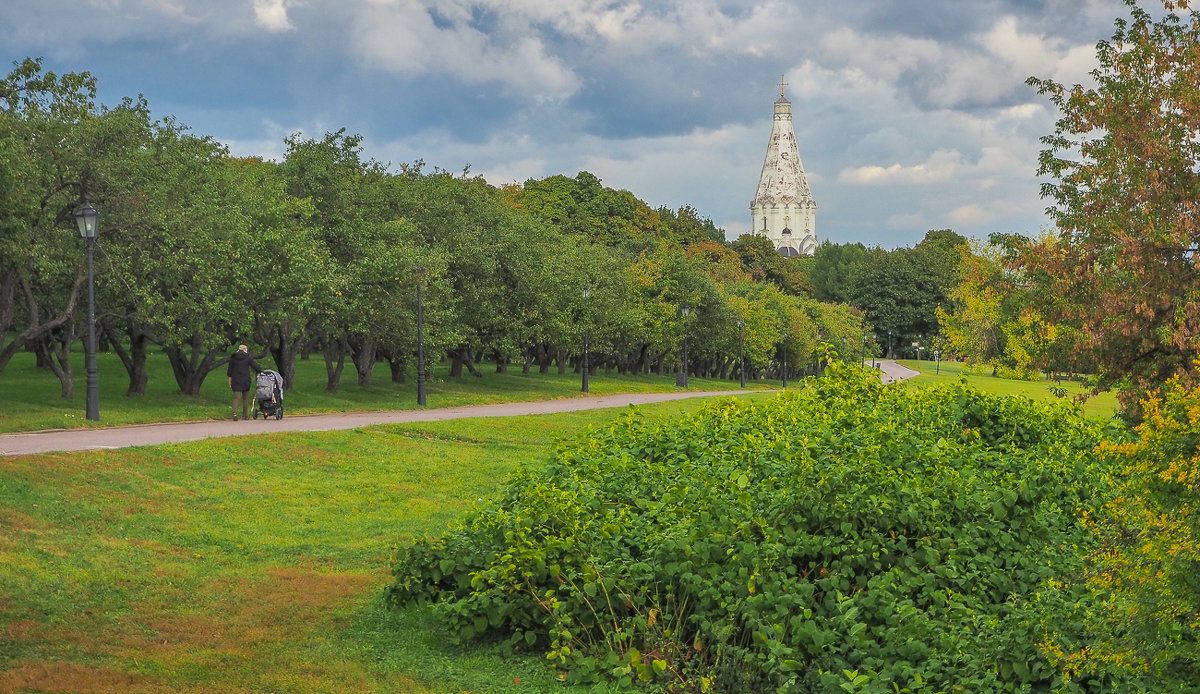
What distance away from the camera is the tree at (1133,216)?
13852 millimetres

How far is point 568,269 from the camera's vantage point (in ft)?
151

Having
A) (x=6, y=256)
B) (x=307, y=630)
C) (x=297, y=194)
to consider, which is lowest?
(x=307, y=630)

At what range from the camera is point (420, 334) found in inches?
1259

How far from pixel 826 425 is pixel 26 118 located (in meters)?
20.9

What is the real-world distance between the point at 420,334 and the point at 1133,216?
21.1 meters

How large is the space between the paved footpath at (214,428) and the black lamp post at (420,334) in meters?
0.99

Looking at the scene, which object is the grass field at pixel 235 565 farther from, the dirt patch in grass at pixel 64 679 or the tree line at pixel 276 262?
the tree line at pixel 276 262

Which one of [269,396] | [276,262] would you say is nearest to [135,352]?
[276,262]

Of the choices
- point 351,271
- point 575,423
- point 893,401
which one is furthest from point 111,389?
point 893,401

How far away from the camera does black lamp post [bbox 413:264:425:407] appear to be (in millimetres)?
31156

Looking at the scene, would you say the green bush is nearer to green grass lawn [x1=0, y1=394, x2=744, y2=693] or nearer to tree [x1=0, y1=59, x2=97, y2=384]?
green grass lawn [x1=0, y1=394, x2=744, y2=693]

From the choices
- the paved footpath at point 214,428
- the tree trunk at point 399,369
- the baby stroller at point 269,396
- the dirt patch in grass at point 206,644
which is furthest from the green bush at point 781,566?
the tree trunk at point 399,369

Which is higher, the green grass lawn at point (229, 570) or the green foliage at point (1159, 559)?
the green foliage at point (1159, 559)

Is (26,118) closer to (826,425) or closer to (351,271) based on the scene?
(351,271)
